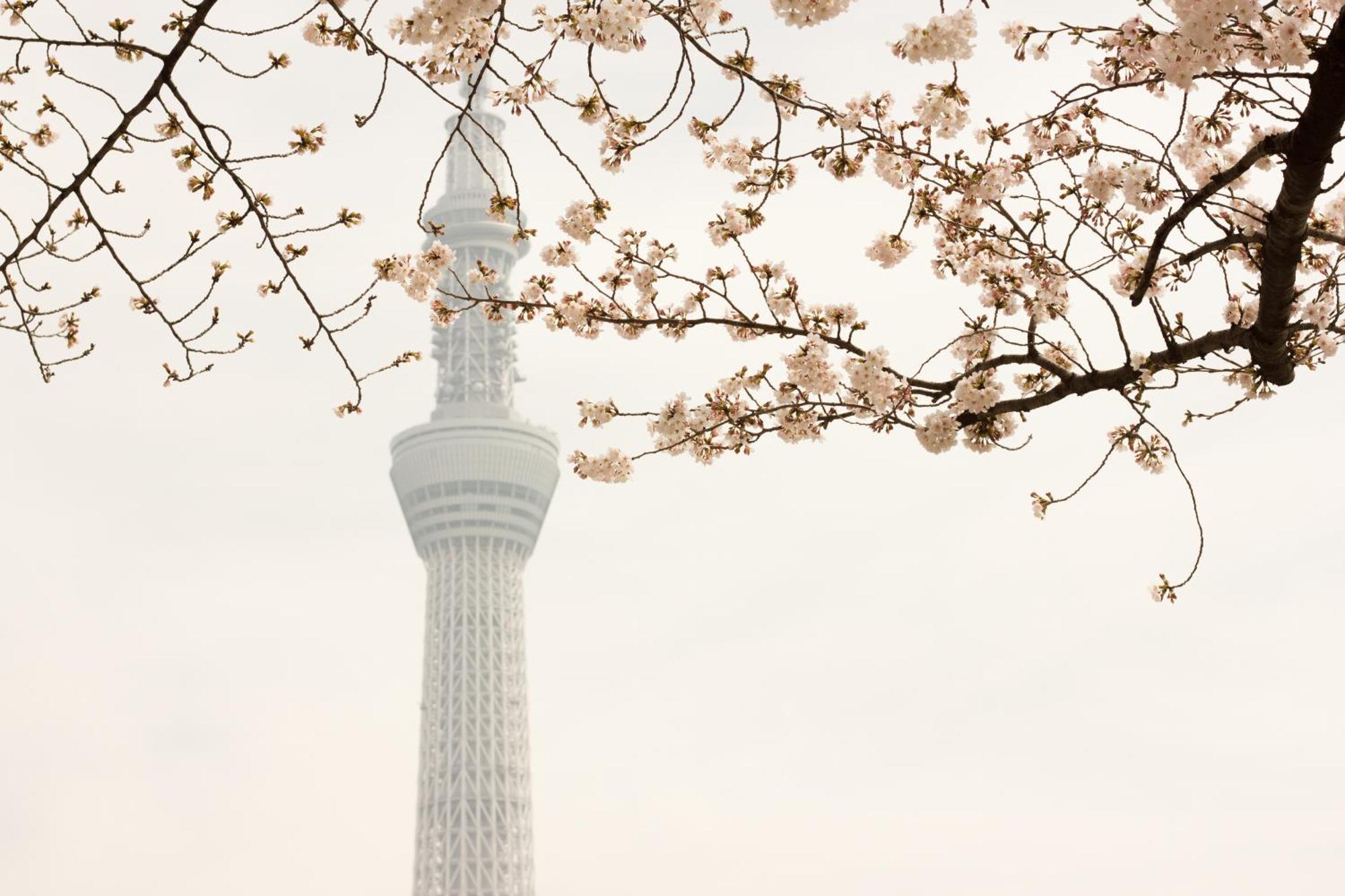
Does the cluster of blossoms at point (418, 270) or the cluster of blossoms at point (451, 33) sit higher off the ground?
the cluster of blossoms at point (418, 270)

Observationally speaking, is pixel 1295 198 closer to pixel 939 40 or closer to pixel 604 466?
pixel 939 40

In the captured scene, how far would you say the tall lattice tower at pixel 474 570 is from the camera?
3952 inches

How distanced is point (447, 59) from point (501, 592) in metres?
103

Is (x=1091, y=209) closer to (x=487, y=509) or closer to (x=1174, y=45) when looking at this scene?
(x=1174, y=45)

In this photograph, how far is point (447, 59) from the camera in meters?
6.45

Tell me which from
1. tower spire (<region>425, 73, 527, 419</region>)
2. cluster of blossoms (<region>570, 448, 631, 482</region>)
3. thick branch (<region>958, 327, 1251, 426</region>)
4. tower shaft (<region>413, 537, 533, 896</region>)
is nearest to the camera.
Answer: thick branch (<region>958, 327, 1251, 426</region>)

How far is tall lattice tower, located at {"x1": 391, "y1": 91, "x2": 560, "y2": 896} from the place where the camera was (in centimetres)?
10038

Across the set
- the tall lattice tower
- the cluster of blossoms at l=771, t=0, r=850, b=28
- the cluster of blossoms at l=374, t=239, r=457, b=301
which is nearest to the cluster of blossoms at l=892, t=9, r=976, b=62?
the cluster of blossoms at l=771, t=0, r=850, b=28

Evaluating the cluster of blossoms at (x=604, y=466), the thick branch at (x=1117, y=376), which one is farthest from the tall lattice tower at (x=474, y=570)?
the thick branch at (x=1117, y=376)

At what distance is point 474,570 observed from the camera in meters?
108

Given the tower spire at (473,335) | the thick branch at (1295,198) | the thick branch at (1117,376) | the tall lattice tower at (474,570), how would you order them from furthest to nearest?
the tower spire at (473,335), the tall lattice tower at (474,570), the thick branch at (1117,376), the thick branch at (1295,198)

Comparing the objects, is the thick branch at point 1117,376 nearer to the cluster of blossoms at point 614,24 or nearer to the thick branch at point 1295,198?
the thick branch at point 1295,198

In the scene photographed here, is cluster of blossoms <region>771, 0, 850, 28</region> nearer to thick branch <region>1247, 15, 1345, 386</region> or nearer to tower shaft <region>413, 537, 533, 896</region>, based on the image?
thick branch <region>1247, 15, 1345, 386</region>

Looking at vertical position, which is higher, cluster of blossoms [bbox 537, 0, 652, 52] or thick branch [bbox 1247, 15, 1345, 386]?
cluster of blossoms [bbox 537, 0, 652, 52]
